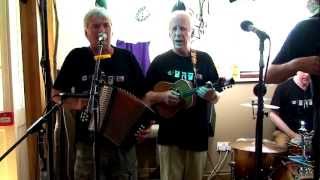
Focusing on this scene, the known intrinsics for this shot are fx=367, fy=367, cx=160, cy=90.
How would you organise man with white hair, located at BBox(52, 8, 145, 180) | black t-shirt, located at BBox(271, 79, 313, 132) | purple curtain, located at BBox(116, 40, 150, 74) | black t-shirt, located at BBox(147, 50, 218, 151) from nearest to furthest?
man with white hair, located at BBox(52, 8, 145, 180), black t-shirt, located at BBox(147, 50, 218, 151), black t-shirt, located at BBox(271, 79, 313, 132), purple curtain, located at BBox(116, 40, 150, 74)

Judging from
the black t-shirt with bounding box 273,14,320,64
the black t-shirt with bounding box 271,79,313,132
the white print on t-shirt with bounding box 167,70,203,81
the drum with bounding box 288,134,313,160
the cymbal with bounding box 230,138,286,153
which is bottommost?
the cymbal with bounding box 230,138,286,153

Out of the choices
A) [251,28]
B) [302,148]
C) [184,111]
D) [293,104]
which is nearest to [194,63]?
[184,111]

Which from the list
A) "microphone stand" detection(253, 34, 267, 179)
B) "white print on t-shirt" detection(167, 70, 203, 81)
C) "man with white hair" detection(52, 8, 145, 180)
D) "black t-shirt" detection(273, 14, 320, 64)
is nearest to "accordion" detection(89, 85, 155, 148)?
"man with white hair" detection(52, 8, 145, 180)

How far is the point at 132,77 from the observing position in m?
2.26

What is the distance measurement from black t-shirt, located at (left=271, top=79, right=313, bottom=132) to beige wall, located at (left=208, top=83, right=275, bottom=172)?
0.34m

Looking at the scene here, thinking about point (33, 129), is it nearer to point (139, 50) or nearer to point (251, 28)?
point (251, 28)

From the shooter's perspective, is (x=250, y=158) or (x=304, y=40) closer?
(x=304, y=40)

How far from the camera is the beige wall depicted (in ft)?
12.4

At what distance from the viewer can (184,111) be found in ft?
8.16

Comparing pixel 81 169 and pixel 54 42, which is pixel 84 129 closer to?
pixel 81 169

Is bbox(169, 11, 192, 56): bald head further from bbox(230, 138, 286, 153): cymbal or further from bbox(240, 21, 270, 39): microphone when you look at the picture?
bbox(230, 138, 286, 153): cymbal

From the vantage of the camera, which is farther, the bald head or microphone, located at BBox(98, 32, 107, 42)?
the bald head

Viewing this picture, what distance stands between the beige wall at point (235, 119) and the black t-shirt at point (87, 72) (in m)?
1.73

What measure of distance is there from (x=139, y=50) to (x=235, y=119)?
4.00 feet
